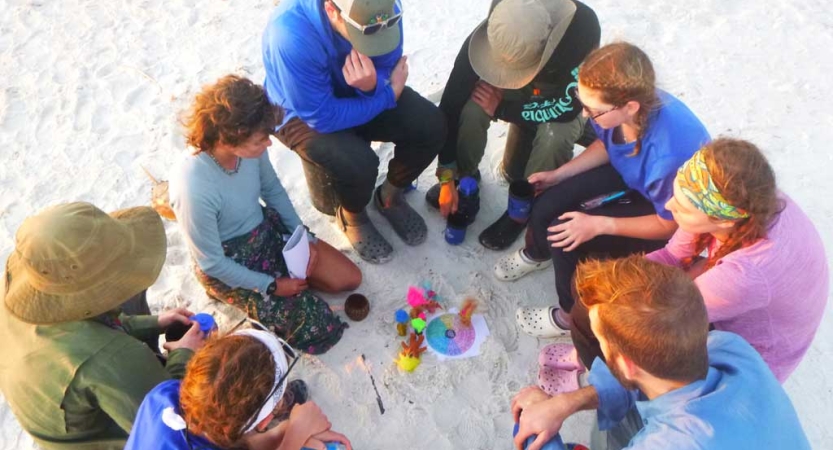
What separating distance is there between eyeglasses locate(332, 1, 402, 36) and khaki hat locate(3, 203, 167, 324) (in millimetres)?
1346

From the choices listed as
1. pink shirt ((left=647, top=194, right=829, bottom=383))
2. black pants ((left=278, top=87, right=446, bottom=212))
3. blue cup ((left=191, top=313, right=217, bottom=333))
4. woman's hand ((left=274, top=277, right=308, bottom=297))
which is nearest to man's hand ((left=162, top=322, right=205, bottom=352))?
blue cup ((left=191, top=313, right=217, bottom=333))

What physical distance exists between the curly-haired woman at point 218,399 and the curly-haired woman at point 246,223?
90 cm

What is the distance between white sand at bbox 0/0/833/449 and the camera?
112 inches

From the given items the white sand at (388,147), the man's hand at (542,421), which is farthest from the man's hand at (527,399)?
the white sand at (388,147)

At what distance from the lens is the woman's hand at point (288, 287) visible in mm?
2848

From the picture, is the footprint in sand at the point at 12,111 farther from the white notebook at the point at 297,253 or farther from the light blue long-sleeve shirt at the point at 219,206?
the white notebook at the point at 297,253

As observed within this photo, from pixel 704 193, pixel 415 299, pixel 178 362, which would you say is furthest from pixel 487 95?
pixel 178 362

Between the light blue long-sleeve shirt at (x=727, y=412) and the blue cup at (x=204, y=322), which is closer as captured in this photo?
the light blue long-sleeve shirt at (x=727, y=412)

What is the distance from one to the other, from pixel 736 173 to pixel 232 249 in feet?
7.26

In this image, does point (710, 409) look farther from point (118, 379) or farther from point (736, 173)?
point (118, 379)

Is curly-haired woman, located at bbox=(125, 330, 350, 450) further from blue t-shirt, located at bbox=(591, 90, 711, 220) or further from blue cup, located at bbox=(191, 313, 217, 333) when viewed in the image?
blue t-shirt, located at bbox=(591, 90, 711, 220)

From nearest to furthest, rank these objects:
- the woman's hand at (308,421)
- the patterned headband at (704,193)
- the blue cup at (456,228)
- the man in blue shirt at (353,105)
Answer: the patterned headband at (704,193), the woman's hand at (308,421), the man in blue shirt at (353,105), the blue cup at (456,228)

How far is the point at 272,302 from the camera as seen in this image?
287cm

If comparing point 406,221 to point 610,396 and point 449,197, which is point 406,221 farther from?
point 610,396
